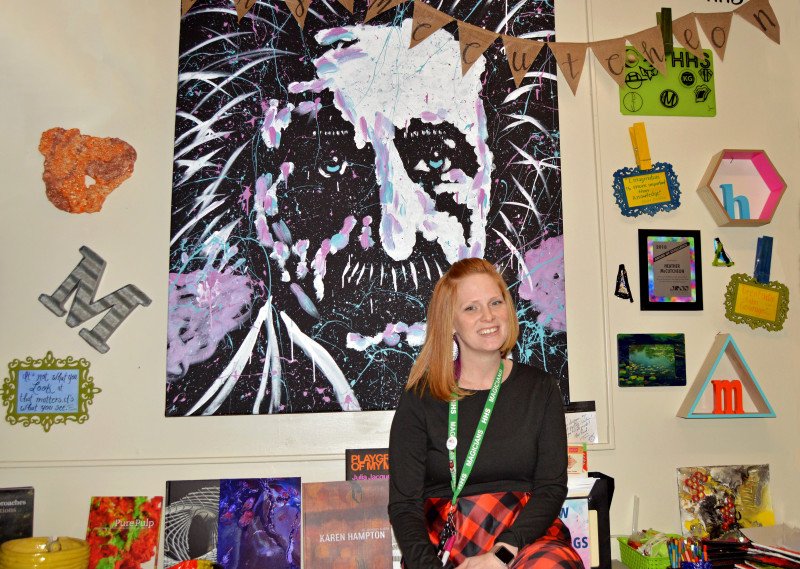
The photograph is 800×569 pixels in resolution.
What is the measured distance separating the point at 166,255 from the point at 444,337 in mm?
1101

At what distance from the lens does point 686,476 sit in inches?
97.7

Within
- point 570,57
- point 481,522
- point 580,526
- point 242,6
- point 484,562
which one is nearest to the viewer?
point 484,562

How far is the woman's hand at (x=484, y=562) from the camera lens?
1616 mm

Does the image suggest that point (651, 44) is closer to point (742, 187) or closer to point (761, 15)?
point (761, 15)

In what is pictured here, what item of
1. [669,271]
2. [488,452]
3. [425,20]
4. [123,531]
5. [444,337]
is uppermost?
[425,20]

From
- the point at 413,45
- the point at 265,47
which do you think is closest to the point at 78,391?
the point at 265,47

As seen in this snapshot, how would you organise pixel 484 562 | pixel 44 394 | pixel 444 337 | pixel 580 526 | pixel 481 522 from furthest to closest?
pixel 44 394, pixel 580 526, pixel 444 337, pixel 481 522, pixel 484 562

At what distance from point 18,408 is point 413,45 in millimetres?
1893

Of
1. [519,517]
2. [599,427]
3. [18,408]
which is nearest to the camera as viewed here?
[519,517]

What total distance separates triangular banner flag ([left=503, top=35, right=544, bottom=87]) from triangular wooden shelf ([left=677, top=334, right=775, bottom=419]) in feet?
4.04

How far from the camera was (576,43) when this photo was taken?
2566mm

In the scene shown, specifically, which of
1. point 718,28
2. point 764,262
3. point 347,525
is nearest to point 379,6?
point 718,28

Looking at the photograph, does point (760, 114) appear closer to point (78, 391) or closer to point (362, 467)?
point (362, 467)

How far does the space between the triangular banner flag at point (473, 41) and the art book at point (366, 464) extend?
145 cm
